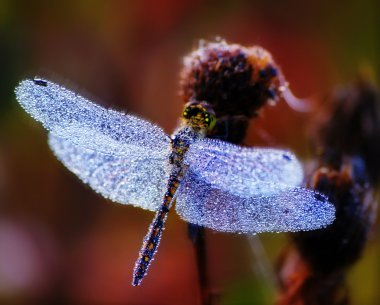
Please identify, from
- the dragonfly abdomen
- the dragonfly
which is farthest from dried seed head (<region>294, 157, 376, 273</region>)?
the dragonfly abdomen

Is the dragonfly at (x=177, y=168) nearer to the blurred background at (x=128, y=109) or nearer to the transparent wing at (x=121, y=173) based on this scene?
the transparent wing at (x=121, y=173)

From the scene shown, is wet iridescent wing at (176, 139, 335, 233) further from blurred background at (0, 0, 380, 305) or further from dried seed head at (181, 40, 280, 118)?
blurred background at (0, 0, 380, 305)

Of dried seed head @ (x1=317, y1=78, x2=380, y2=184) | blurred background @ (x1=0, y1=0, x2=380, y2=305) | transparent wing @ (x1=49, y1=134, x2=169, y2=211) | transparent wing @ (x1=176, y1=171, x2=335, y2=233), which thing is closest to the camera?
transparent wing @ (x1=176, y1=171, x2=335, y2=233)

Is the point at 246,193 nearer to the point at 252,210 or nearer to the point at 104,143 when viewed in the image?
the point at 252,210

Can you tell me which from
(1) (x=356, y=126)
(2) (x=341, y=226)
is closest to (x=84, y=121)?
(2) (x=341, y=226)

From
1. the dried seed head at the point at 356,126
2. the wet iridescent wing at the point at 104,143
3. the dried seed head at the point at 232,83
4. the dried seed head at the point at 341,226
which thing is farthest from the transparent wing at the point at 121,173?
the dried seed head at the point at 356,126

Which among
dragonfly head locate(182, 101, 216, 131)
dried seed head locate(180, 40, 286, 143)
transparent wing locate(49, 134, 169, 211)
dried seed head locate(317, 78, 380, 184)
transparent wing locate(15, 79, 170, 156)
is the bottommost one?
transparent wing locate(49, 134, 169, 211)

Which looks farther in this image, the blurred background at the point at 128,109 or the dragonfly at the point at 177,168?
the blurred background at the point at 128,109
